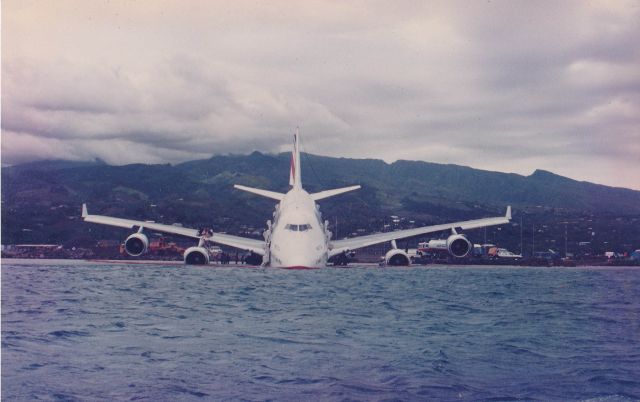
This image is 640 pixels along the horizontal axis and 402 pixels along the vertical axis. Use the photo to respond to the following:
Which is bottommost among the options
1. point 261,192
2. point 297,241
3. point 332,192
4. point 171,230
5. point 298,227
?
point 297,241

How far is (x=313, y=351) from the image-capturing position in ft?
51.0

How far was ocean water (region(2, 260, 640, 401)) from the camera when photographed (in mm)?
11680

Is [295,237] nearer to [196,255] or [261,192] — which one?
[261,192]

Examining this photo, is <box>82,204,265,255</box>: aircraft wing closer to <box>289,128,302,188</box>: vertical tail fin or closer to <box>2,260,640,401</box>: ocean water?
<box>289,128,302,188</box>: vertical tail fin

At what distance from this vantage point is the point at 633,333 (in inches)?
771

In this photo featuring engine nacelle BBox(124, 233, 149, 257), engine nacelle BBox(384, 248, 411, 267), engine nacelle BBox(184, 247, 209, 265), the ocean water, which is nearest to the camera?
the ocean water

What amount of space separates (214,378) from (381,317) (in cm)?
1173

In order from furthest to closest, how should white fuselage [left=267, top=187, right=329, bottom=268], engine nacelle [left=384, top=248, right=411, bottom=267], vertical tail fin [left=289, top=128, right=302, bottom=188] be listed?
vertical tail fin [left=289, top=128, right=302, bottom=188]
engine nacelle [left=384, top=248, right=411, bottom=267]
white fuselage [left=267, top=187, right=329, bottom=268]

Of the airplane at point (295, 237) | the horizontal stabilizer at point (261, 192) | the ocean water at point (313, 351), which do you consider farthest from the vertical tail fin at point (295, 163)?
the ocean water at point (313, 351)

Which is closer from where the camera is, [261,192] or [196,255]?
[261,192]

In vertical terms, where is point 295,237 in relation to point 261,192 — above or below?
below

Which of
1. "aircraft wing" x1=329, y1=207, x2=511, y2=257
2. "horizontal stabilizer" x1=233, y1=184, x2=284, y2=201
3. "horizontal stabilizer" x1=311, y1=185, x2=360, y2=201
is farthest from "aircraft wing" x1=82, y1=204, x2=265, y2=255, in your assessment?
"aircraft wing" x1=329, y1=207, x2=511, y2=257

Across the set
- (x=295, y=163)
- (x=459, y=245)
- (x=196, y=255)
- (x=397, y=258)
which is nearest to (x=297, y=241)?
(x=397, y=258)

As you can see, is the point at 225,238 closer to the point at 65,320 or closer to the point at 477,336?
the point at 65,320
